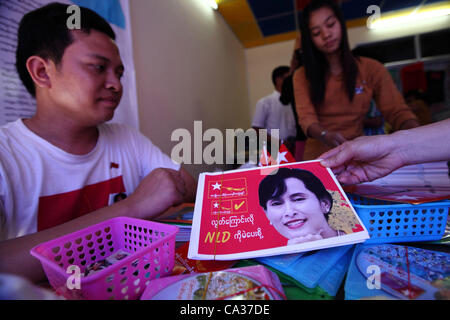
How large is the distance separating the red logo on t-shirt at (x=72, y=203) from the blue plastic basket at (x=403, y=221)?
2.35 feet

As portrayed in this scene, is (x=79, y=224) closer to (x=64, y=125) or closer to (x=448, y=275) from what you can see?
(x=64, y=125)

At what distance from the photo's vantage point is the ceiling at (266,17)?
111 inches

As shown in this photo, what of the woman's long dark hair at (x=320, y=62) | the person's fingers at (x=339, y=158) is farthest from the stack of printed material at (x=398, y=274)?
the woman's long dark hair at (x=320, y=62)

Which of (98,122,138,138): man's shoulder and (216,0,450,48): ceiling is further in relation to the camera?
(216,0,450,48): ceiling

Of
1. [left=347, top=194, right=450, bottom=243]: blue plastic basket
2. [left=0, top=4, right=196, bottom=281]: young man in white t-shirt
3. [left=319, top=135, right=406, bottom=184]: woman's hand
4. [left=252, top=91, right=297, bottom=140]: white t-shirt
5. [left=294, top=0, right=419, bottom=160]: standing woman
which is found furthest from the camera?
[left=252, top=91, right=297, bottom=140]: white t-shirt

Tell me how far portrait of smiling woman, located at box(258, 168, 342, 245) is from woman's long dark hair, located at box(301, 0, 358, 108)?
86 cm

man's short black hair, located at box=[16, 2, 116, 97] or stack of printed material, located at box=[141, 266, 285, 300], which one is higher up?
man's short black hair, located at box=[16, 2, 116, 97]

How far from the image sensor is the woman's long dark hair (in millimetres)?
1116

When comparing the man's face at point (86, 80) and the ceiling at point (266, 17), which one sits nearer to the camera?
the man's face at point (86, 80)

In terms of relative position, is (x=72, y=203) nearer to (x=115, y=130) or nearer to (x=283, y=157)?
(x=115, y=130)

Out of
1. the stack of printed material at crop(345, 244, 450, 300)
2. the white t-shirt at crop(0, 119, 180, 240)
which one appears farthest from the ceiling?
the stack of printed material at crop(345, 244, 450, 300)

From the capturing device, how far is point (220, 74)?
2.78 meters

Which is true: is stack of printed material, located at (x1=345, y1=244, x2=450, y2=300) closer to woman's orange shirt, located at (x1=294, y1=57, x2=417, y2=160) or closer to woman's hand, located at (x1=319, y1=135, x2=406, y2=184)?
woman's hand, located at (x1=319, y1=135, x2=406, y2=184)

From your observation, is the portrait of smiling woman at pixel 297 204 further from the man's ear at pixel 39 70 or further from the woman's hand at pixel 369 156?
the man's ear at pixel 39 70
